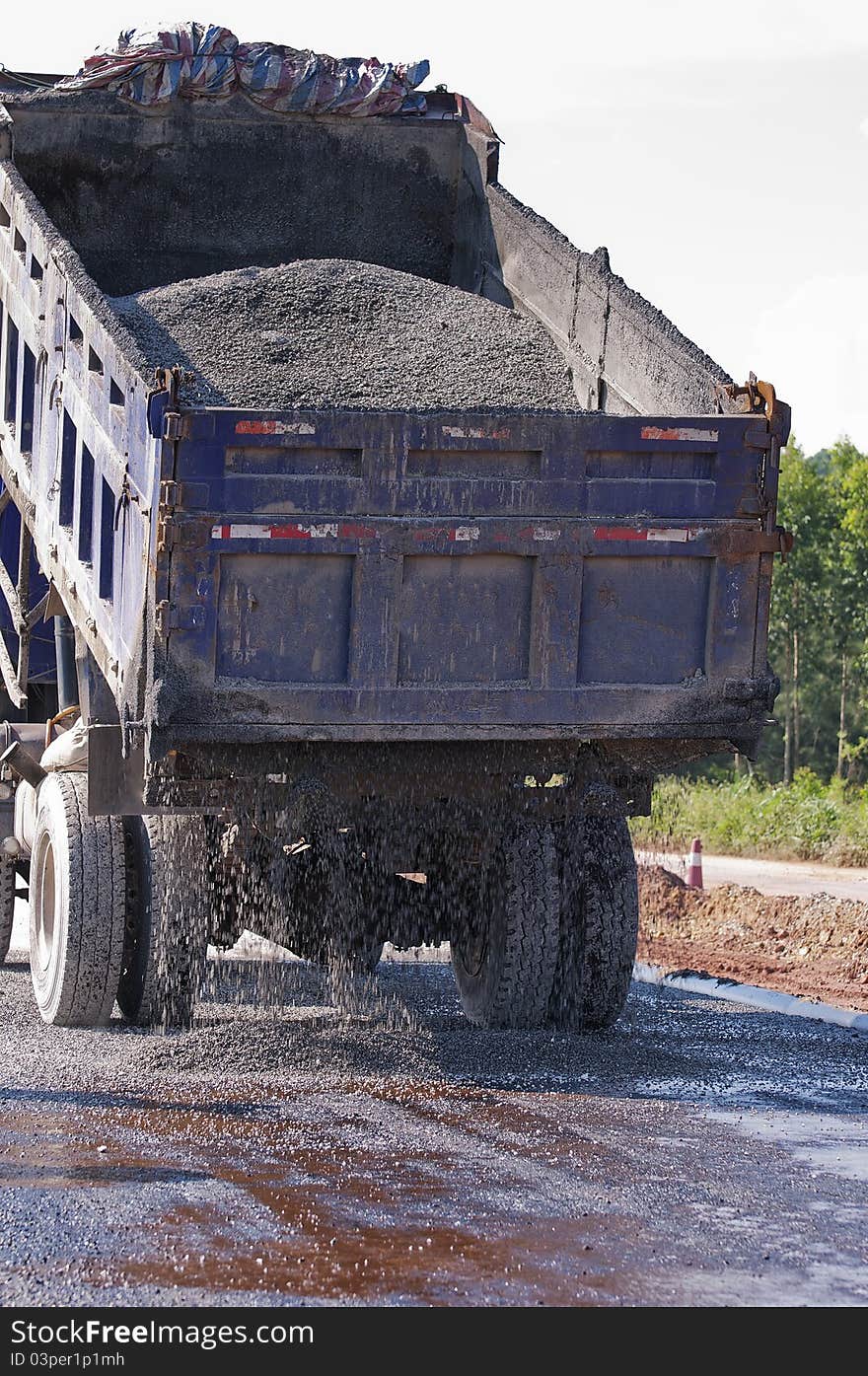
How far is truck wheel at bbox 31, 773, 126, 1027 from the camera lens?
25.9ft

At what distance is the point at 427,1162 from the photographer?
5.79m

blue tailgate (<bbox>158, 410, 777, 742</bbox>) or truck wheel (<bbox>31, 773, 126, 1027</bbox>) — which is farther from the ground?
blue tailgate (<bbox>158, 410, 777, 742</bbox>)

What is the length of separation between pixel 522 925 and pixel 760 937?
5326 mm

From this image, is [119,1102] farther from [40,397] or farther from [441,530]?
[40,397]

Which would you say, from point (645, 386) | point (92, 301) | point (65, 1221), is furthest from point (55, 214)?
point (65, 1221)

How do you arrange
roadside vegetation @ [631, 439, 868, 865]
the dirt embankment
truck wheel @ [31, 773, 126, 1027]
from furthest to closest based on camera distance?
roadside vegetation @ [631, 439, 868, 865] < the dirt embankment < truck wheel @ [31, 773, 126, 1027]

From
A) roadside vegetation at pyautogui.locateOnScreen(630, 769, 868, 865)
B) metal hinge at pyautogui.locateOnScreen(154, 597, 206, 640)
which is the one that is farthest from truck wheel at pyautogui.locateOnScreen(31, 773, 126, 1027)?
roadside vegetation at pyautogui.locateOnScreen(630, 769, 868, 865)

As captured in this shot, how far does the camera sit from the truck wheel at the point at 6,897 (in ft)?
32.6

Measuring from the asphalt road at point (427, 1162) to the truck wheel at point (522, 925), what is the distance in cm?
21

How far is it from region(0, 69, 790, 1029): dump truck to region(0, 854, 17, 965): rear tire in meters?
0.52

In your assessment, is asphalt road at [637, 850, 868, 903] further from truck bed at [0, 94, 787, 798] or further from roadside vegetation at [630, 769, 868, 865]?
truck bed at [0, 94, 787, 798]

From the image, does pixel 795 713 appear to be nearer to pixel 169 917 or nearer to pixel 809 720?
pixel 809 720

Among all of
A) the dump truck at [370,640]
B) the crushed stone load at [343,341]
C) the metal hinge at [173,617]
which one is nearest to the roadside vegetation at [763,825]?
the dump truck at [370,640]

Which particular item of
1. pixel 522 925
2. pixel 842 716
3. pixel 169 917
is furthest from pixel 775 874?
pixel 842 716
